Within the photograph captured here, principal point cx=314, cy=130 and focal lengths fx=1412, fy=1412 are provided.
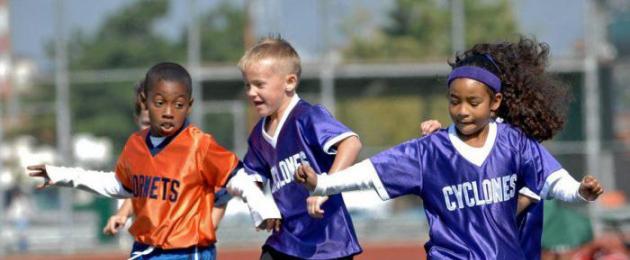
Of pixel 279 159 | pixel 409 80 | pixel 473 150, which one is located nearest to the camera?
pixel 473 150

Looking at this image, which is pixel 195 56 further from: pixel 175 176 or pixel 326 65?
pixel 175 176

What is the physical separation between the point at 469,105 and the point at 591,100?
17.7m

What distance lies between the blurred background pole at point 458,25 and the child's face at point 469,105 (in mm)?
17199

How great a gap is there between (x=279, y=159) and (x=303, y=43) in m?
16.5

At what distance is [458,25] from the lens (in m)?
22.8

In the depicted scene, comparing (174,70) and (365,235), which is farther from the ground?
(174,70)

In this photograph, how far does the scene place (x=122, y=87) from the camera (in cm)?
2320

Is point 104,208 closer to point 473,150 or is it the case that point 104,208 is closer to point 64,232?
point 64,232

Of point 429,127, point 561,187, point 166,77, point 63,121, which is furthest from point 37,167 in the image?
point 63,121

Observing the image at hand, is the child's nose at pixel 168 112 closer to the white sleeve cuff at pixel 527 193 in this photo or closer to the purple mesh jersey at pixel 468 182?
the purple mesh jersey at pixel 468 182

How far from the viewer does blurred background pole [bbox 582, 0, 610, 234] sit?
22625 millimetres

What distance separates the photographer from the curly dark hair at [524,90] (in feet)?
19.0

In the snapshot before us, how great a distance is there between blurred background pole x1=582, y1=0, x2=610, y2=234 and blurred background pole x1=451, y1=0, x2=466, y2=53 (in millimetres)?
1999

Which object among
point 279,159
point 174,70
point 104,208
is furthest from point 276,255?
point 104,208
